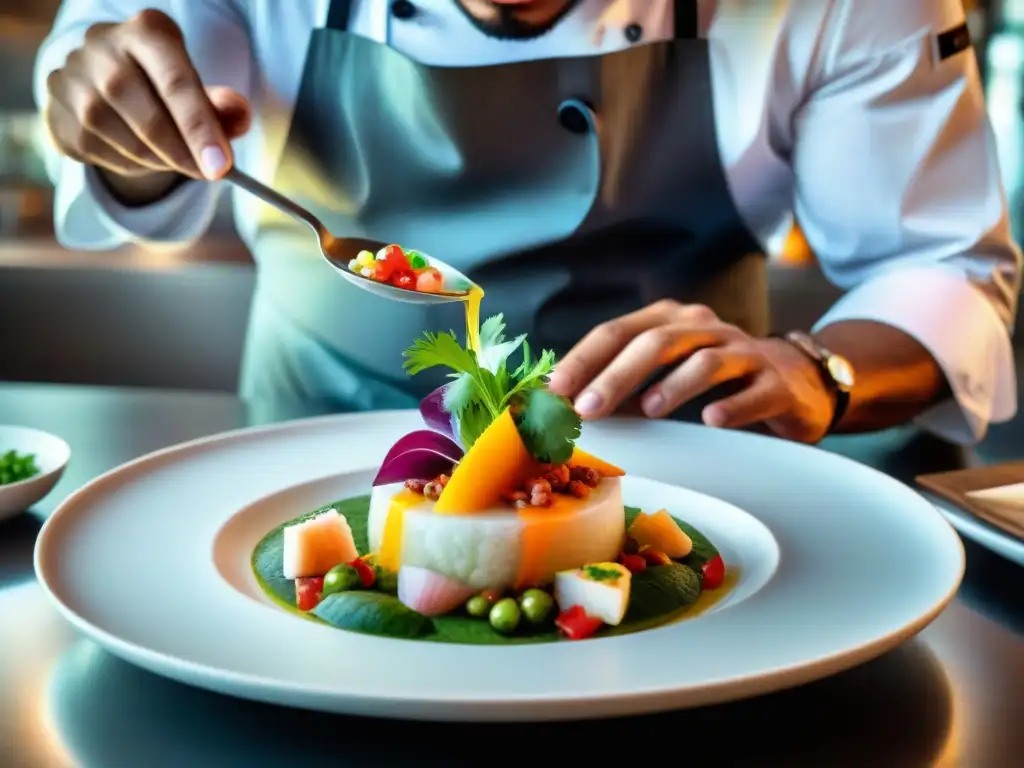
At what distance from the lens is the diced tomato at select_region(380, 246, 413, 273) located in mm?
1423

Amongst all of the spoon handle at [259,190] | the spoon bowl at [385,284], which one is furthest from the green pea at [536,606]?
the spoon handle at [259,190]

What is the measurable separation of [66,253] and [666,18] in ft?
8.34

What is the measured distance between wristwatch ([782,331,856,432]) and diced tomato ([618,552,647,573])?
0.70m

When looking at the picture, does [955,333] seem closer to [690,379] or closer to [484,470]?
[690,379]

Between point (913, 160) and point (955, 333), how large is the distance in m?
0.33

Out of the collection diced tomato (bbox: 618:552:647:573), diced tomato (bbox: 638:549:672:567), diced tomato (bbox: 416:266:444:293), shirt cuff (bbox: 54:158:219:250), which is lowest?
diced tomato (bbox: 638:549:672:567)

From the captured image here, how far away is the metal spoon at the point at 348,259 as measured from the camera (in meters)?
1.41

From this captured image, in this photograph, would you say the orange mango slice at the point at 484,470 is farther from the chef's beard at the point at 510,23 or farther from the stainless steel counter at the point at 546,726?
the chef's beard at the point at 510,23

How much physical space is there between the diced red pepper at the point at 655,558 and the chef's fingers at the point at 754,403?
43cm

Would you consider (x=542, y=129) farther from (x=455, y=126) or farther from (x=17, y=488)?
(x=17, y=488)

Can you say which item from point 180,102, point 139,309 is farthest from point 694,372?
point 139,309

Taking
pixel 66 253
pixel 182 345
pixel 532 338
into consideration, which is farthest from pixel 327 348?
pixel 66 253

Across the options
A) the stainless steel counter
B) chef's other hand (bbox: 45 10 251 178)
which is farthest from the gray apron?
the stainless steel counter

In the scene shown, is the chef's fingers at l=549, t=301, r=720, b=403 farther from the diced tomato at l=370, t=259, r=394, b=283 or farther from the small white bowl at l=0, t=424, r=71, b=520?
the small white bowl at l=0, t=424, r=71, b=520
